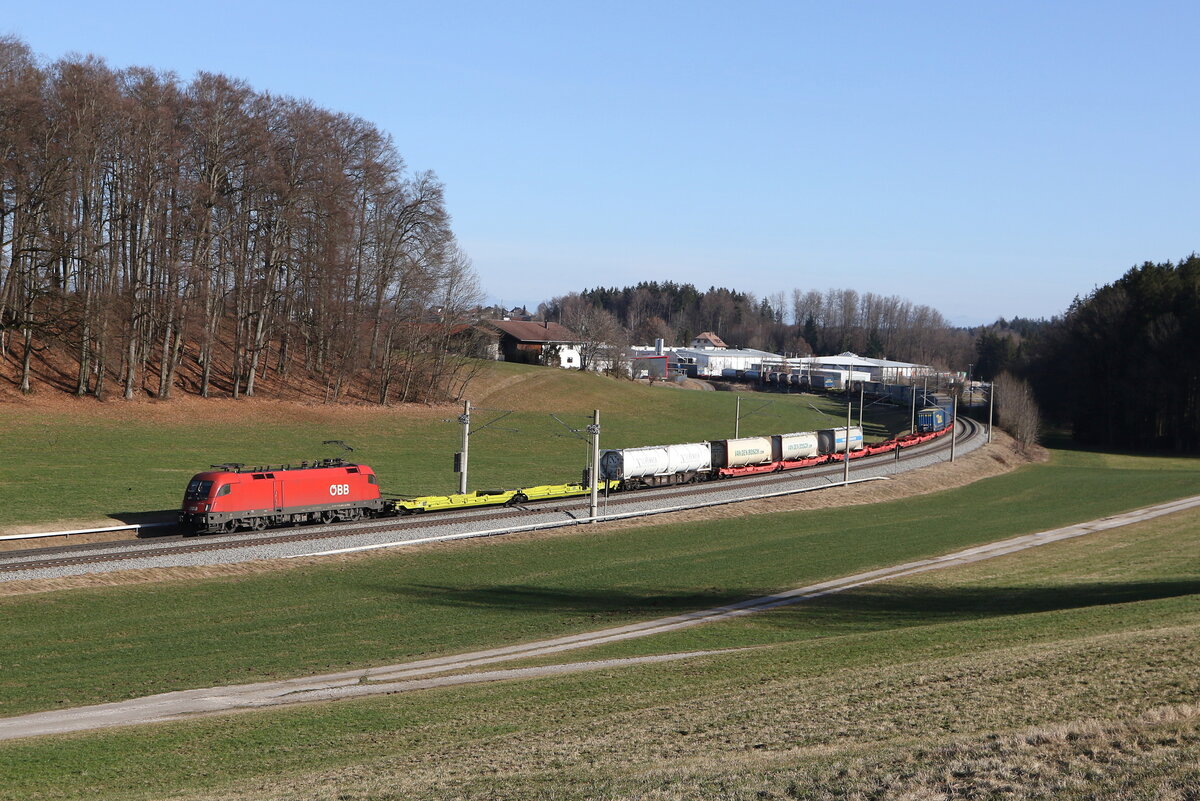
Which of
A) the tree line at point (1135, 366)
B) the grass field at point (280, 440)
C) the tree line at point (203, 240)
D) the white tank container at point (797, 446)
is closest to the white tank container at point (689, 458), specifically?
the grass field at point (280, 440)

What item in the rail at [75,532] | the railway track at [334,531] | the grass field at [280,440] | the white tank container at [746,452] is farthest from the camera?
the white tank container at [746,452]

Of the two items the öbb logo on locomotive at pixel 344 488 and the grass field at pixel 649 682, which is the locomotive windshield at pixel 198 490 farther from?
A: the grass field at pixel 649 682

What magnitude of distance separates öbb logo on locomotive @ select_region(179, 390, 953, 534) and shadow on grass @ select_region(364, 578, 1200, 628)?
11.3m

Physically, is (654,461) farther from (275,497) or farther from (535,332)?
(535,332)

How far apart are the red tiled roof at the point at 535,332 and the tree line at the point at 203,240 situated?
170ft

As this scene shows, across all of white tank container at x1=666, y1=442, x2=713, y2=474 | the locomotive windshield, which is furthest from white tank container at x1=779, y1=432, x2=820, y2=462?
the locomotive windshield

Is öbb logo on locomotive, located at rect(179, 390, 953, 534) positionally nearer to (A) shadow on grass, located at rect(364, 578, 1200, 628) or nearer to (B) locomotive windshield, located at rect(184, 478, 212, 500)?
(B) locomotive windshield, located at rect(184, 478, 212, 500)

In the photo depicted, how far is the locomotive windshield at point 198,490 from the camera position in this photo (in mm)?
42188

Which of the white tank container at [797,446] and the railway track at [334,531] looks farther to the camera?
the white tank container at [797,446]

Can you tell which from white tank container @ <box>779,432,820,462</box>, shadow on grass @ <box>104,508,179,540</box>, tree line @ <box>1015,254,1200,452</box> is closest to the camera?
shadow on grass @ <box>104,508,179,540</box>

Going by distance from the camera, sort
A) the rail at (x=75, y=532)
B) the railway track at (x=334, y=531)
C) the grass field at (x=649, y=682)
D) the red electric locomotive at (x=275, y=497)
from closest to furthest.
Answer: the grass field at (x=649, y=682) < the railway track at (x=334, y=531) < the rail at (x=75, y=532) < the red electric locomotive at (x=275, y=497)

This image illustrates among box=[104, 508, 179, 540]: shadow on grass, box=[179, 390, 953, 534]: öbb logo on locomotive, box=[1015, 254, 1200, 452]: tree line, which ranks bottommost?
box=[104, 508, 179, 540]: shadow on grass

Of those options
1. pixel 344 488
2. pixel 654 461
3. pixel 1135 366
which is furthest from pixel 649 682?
pixel 1135 366

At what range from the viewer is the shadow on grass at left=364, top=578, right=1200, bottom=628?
1230 inches
